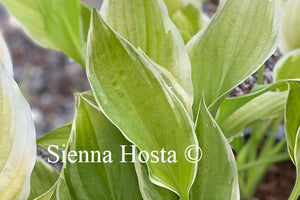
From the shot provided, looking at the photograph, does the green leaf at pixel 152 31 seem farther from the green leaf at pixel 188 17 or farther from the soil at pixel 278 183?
the soil at pixel 278 183

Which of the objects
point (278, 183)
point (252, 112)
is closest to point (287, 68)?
point (252, 112)

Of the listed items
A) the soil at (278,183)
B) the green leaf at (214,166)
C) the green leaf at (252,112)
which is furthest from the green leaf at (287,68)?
the soil at (278,183)

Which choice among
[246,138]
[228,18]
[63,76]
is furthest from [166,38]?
[63,76]

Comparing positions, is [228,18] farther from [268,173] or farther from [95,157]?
[268,173]

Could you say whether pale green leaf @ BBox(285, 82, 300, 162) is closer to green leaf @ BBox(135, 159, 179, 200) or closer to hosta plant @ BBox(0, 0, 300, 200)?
hosta plant @ BBox(0, 0, 300, 200)

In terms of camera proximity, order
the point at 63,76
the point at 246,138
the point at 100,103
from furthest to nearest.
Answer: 1. the point at 63,76
2. the point at 246,138
3. the point at 100,103

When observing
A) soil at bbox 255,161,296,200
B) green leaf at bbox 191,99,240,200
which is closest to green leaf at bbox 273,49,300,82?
green leaf at bbox 191,99,240,200

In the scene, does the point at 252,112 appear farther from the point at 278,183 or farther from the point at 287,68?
the point at 278,183
